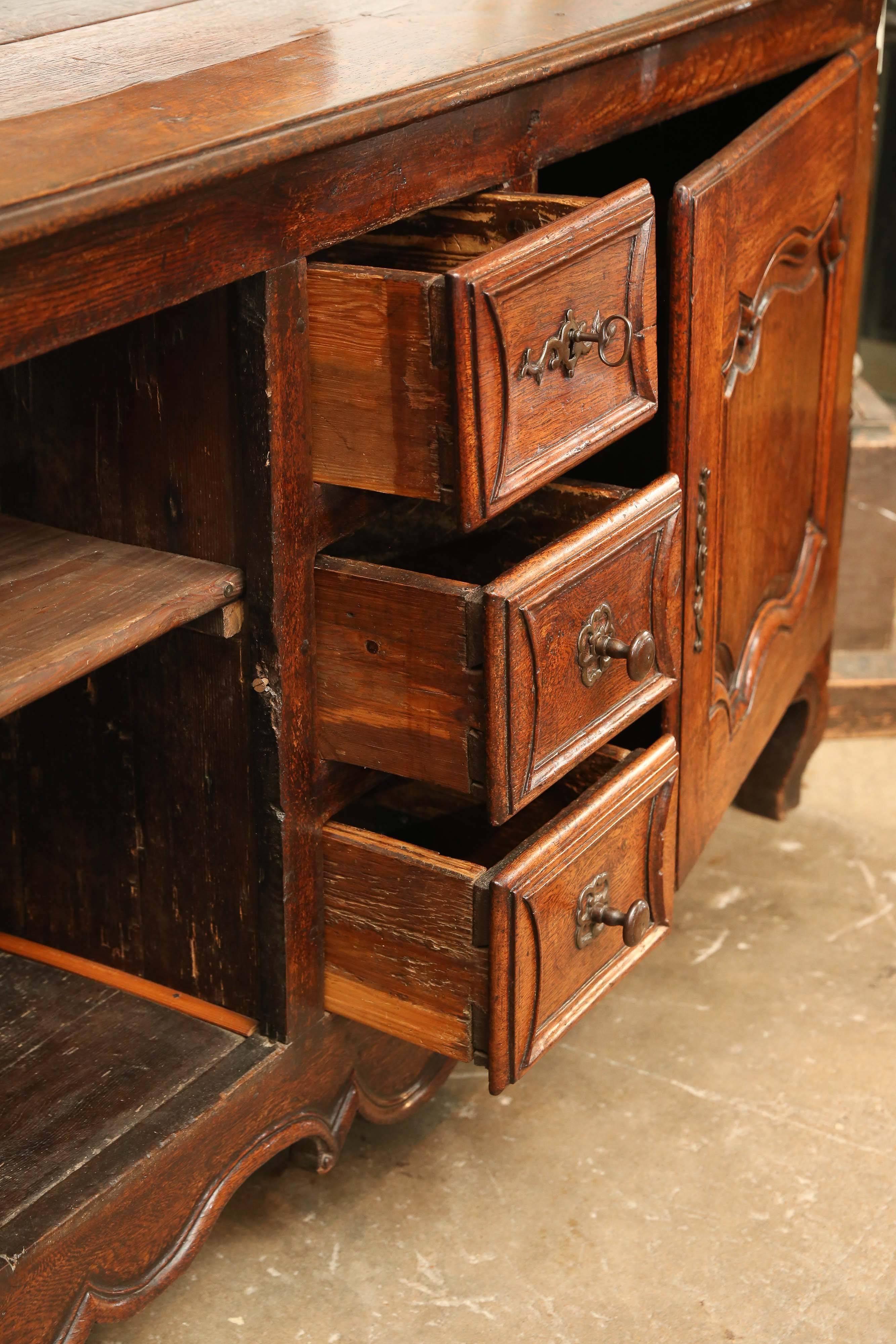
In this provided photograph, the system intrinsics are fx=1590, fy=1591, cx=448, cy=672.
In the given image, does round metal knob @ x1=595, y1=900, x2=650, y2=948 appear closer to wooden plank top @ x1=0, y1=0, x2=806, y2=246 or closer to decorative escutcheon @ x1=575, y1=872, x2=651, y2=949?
decorative escutcheon @ x1=575, y1=872, x2=651, y2=949

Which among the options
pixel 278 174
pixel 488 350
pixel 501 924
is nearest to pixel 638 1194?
pixel 501 924

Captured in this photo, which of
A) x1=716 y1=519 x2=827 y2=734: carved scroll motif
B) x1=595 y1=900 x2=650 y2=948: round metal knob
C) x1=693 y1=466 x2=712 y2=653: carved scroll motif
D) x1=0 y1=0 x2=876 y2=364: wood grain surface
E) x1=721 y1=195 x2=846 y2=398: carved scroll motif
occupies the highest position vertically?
x1=0 y1=0 x2=876 y2=364: wood grain surface

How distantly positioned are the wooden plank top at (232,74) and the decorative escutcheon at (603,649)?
395 mm

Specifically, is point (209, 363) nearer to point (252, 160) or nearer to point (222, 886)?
point (252, 160)

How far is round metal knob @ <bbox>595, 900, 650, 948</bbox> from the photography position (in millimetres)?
1313

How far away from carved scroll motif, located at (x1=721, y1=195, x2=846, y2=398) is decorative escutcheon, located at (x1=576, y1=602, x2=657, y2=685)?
12.3 inches

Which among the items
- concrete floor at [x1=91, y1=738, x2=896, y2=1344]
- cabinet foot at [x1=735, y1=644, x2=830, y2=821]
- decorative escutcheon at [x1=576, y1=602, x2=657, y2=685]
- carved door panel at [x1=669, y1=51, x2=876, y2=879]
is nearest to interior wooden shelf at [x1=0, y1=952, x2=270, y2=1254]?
concrete floor at [x1=91, y1=738, x2=896, y2=1344]

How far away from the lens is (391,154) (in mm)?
1091

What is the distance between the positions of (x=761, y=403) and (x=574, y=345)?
0.51 m

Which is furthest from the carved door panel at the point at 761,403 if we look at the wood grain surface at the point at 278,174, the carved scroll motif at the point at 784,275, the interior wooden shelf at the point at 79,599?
the interior wooden shelf at the point at 79,599

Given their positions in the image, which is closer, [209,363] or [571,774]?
[209,363]

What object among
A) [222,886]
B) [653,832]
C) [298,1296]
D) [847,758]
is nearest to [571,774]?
[653,832]

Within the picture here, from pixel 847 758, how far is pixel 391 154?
4.76 ft

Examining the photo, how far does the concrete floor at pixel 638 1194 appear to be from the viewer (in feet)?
4.43
